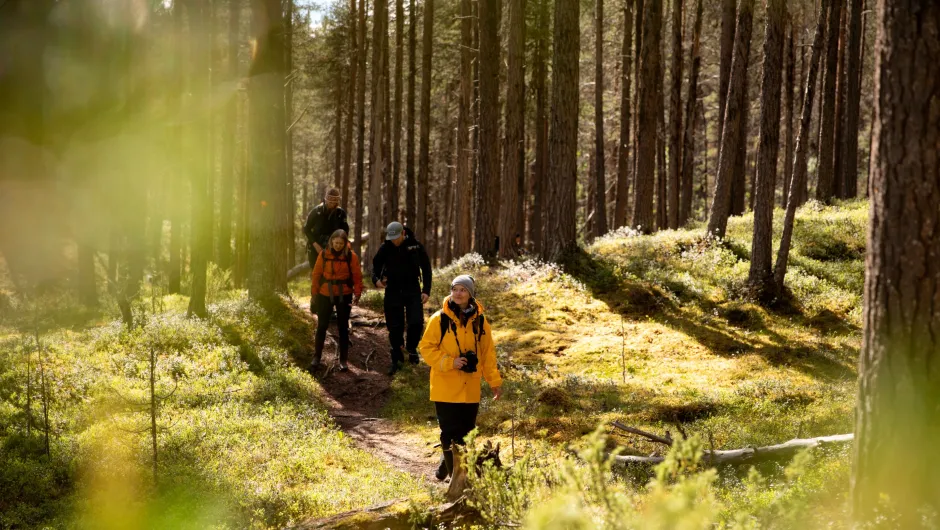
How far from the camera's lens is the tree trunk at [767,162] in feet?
47.6

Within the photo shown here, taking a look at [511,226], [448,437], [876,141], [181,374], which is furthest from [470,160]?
[876,141]

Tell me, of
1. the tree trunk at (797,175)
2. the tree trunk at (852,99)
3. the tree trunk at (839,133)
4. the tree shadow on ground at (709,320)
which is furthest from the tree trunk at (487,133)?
the tree trunk at (839,133)

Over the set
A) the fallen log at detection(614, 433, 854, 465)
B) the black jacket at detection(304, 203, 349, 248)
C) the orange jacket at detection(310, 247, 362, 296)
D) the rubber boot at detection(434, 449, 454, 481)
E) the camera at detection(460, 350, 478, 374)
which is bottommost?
the rubber boot at detection(434, 449, 454, 481)

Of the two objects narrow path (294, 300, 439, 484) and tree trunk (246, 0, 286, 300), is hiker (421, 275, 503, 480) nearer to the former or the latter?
narrow path (294, 300, 439, 484)

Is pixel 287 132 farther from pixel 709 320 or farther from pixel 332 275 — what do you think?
pixel 709 320

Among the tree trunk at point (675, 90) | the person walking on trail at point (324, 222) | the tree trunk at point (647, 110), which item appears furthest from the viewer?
the tree trunk at point (675, 90)

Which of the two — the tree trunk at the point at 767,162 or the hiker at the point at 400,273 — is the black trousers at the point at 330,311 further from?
Result: the tree trunk at the point at 767,162

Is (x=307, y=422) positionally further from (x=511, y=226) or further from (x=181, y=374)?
(x=511, y=226)

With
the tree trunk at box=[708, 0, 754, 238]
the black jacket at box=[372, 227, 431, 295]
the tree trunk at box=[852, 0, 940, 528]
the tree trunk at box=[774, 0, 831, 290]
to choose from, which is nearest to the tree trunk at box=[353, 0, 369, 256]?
the tree trunk at box=[708, 0, 754, 238]

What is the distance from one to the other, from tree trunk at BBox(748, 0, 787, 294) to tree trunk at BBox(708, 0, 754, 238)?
155cm

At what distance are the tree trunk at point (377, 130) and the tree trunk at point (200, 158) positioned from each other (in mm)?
5903

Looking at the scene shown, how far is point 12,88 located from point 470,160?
23.1 meters

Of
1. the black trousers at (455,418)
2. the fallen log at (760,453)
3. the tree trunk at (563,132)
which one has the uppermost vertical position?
the tree trunk at (563,132)

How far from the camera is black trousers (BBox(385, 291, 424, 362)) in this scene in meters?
11.9
